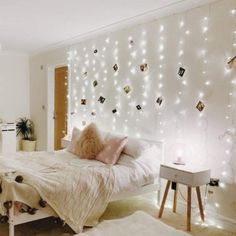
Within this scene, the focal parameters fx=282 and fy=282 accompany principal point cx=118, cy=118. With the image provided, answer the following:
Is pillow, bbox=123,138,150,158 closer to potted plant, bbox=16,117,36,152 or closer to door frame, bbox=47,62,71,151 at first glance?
door frame, bbox=47,62,71,151

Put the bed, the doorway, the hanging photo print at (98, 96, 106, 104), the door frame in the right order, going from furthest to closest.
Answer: the door frame, the doorway, the hanging photo print at (98, 96, 106, 104), the bed

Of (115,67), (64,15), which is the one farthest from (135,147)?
(64,15)

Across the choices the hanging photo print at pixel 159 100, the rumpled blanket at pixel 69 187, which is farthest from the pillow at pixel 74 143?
the hanging photo print at pixel 159 100

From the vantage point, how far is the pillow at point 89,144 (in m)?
3.73

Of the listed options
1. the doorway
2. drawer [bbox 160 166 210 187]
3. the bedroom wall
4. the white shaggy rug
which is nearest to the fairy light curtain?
the bedroom wall

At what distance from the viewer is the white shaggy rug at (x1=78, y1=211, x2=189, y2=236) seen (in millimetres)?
1683

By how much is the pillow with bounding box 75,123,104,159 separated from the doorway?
2085 millimetres

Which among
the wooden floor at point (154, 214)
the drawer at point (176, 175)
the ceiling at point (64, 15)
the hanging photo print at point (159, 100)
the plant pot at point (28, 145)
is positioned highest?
the ceiling at point (64, 15)

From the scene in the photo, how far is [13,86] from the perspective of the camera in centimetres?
674

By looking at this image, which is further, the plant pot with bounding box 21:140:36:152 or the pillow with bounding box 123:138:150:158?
the plant pot with bounding box 21:140:36:152

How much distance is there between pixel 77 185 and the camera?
2789 millimetres

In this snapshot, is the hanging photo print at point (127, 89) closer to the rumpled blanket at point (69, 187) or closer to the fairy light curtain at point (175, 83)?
the fairy light curtain at point (175, 83)

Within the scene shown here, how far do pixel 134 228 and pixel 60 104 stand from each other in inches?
184

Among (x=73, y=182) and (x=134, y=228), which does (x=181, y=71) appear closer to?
(x=73, y=182)
